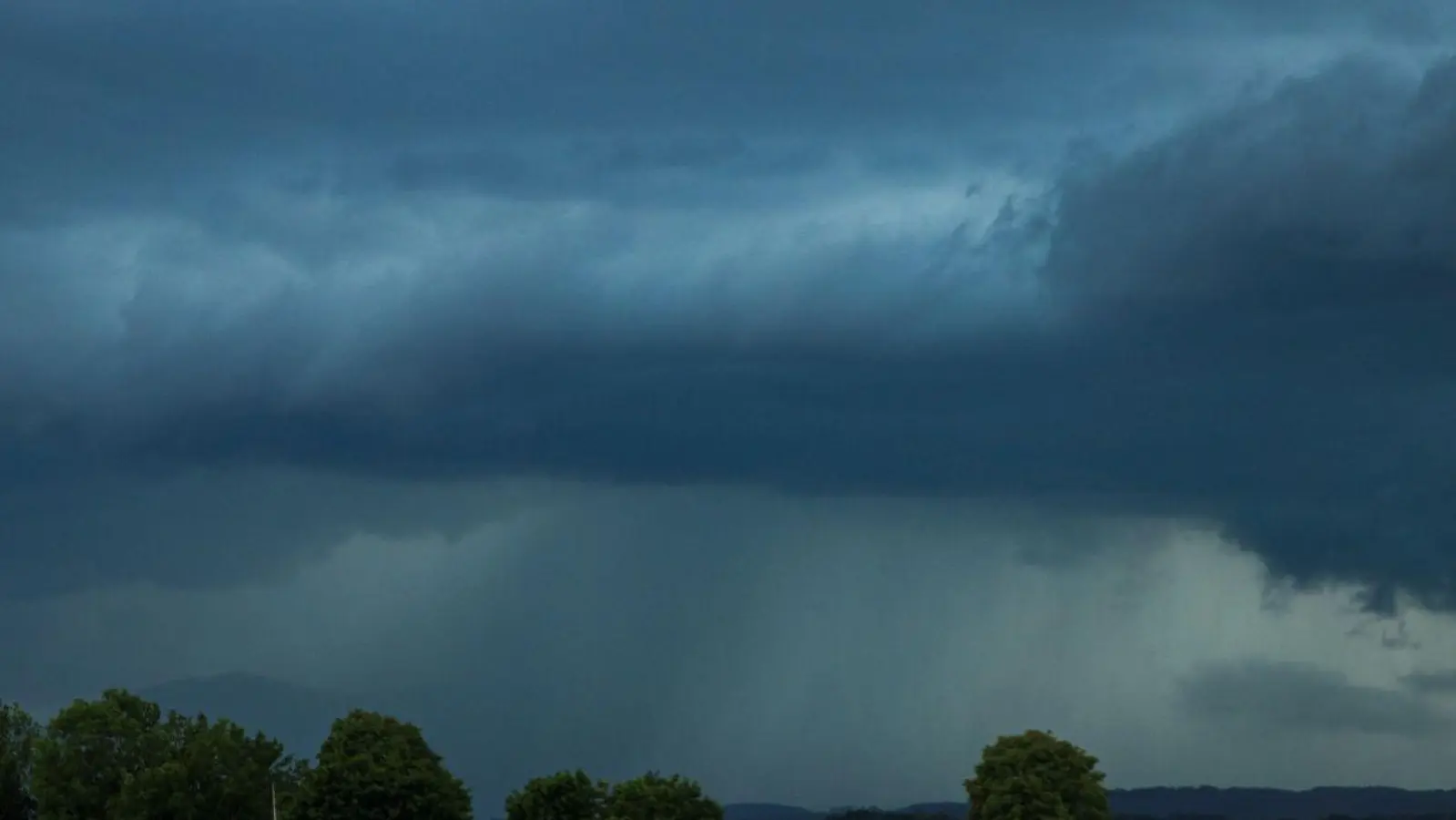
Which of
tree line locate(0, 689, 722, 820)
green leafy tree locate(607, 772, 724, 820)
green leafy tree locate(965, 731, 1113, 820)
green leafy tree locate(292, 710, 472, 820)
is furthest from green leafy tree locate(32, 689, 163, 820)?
green leafy tree locate(965, 731, 1113, 820)

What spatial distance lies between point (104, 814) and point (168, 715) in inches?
370

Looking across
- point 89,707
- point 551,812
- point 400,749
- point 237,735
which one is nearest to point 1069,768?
point 551,812

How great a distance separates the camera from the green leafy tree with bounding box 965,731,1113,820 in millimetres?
119562

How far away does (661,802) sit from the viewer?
124 m

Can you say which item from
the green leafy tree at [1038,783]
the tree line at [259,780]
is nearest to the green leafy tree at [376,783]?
the tree line at [259,780]

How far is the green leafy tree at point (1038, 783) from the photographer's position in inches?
4707

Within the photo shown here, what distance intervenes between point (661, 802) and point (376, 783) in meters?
19.3

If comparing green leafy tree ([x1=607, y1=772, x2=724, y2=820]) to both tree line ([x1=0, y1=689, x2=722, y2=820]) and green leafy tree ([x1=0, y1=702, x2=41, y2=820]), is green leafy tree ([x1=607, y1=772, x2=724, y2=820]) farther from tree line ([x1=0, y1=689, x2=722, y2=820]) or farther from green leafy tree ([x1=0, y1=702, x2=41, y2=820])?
green leafy tree ([x1=0, y1=702, x2=41, y2=820])

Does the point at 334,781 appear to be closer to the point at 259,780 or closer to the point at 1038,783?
the point at 259,780

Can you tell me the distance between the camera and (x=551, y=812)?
130 meters

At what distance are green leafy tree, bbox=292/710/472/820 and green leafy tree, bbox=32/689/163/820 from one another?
14.6 m

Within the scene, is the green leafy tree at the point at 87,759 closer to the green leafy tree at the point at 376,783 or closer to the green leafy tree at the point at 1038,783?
the green leafy tree at the point at 376,783

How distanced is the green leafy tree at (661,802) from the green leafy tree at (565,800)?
4.14m

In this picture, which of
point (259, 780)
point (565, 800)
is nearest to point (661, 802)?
point (565, 800)
